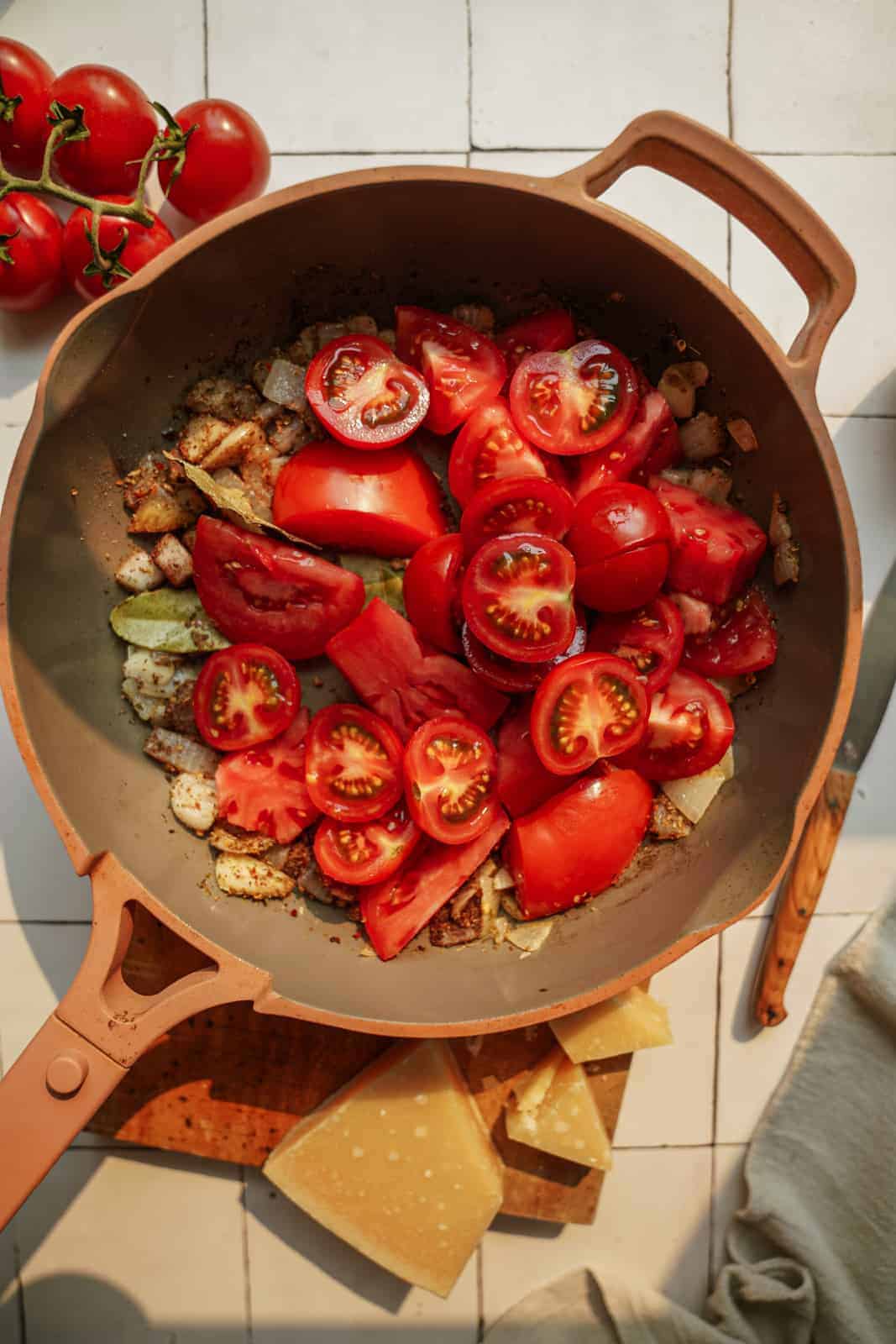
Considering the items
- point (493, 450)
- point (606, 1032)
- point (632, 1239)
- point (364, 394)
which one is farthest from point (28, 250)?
point (632, 1239)

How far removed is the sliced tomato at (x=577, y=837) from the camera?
1.61 m

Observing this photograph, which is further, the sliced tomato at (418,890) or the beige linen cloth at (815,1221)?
the beige linen cloth at (815,1221)

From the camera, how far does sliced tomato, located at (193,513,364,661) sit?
5.32 ft

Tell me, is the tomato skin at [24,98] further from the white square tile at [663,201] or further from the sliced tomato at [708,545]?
the sliced tomato at [708,545]

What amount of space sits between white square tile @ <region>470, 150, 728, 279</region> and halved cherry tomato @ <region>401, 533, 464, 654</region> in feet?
2.24

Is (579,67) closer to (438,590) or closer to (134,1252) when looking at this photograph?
(438,590)

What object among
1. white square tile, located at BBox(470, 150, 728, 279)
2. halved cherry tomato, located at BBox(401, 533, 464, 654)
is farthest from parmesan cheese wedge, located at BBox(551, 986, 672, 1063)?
white square tile, located at BBox(470, 150, 728, 279)

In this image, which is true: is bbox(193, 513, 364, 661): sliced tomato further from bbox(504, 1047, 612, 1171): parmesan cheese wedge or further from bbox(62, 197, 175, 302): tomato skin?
bbox(504, 1047, 612, 1171): parmesan cheese wedge

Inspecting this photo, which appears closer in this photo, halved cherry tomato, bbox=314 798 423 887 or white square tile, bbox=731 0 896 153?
halved cherry tomato, bbox=314 798 423 887

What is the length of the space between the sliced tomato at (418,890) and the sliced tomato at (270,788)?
18 cm

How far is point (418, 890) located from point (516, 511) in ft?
2.13

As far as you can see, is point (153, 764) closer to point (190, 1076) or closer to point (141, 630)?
point (141, 630)

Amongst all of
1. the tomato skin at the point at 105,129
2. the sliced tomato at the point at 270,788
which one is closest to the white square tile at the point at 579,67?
the tomato skin at the point at 105,129

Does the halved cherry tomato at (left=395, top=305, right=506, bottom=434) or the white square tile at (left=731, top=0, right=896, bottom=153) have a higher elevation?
the white square tile at (left=731, top=0, right=896, bottom=153)
